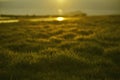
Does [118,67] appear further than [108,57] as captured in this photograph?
No

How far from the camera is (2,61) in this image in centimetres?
992

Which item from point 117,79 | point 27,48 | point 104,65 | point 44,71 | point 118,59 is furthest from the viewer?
point 27,48

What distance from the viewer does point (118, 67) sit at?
30.0 ft

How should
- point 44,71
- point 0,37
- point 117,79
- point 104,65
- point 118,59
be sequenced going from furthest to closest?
point 0,37
point 118,59
point 104,65
point 44,71
point 117,79

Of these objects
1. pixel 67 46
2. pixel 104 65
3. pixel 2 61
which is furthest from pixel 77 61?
pixel 67 46

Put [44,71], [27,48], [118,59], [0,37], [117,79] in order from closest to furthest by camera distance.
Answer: [117,79] < [44,71] < [118,59] < [27,48] < [0,37]

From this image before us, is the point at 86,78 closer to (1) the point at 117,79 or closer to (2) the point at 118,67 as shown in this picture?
(1) the point at 117,79

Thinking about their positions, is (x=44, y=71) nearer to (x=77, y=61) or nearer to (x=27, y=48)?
(x=77, y=61)

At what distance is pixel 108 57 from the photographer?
1074 cm

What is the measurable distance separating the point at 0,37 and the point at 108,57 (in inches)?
348

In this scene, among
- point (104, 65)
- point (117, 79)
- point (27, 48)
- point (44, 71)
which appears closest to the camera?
point (117, 79)

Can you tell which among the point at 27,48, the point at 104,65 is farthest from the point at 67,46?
the point at 104,65

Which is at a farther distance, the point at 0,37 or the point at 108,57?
the point at 0,37

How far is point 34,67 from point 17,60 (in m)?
0.94
